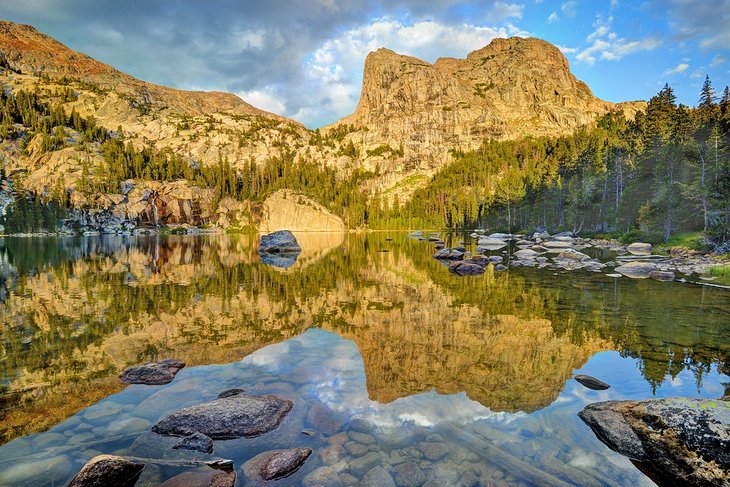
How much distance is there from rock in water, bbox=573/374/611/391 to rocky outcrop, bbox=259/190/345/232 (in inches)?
6266

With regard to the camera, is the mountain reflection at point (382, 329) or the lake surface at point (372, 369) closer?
the lake surface at point (372, 369)

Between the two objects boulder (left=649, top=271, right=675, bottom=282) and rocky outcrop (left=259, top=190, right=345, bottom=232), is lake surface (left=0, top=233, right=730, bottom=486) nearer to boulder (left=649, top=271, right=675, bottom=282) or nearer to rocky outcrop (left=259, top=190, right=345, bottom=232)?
boulder (left=649, top=271, right=675, bottom=282)

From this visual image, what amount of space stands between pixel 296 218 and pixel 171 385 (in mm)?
163684

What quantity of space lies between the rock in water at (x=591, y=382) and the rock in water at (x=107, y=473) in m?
10.6

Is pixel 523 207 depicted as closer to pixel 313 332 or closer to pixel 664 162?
pixel 664 162

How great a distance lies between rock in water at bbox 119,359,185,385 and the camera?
386 inches

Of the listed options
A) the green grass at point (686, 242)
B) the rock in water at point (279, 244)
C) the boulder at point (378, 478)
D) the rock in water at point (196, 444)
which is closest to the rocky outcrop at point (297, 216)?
the rock in water at point (279, 244)

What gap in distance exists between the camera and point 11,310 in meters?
17.0

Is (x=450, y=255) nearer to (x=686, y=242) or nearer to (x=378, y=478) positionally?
(x=686, y=242)

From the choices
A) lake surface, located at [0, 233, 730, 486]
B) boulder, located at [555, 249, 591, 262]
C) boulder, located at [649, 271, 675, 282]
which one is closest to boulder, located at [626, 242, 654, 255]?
boulder, located at [555, 249, 591, 262]

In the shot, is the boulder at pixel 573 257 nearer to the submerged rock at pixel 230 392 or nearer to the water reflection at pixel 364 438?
the water reflection at pixel 364 438

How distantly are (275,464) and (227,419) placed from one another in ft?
6.44

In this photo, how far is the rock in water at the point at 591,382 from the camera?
31.2 feet

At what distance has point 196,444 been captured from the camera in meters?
6.76
